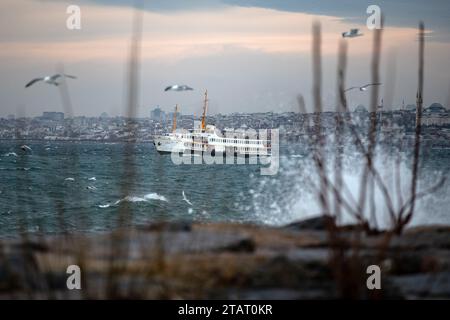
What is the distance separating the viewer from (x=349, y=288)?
3422 mm

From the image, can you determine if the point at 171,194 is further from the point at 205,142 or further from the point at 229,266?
the point at 229,266

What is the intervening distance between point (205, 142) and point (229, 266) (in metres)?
50.8

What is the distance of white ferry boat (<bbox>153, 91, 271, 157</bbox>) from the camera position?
54344mm

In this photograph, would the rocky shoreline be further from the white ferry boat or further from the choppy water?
the white ferry boat

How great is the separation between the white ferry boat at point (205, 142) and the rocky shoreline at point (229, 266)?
49110 millimetres

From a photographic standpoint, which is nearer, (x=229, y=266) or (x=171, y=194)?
(x=229, y=266)

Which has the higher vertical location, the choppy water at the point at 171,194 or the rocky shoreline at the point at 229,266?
the rocky shoreline at the point at 229,266

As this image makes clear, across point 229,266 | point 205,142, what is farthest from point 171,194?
point 229,266

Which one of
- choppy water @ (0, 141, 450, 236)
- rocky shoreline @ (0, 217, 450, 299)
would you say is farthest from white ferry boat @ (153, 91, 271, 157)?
rocky shoreline @ (0, 217, 450, 299)

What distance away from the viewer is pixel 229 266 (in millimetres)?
4098

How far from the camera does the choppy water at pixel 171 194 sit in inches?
452

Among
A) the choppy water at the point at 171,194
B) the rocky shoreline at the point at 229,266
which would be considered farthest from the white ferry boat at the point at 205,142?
the rocky shoreline at the point at 229,266

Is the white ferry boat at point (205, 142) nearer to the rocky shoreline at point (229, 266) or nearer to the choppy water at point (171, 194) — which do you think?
the choppy water at point (171, 194)
